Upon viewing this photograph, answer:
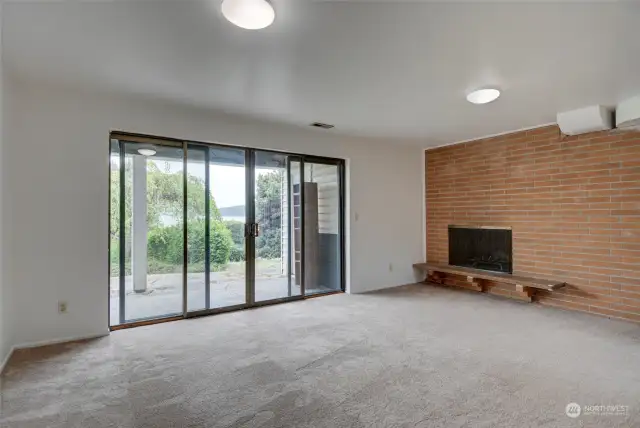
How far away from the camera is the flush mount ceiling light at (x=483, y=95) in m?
3.10

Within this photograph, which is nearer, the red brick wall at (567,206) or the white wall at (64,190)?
the white wall at (64,190)

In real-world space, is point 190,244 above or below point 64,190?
below

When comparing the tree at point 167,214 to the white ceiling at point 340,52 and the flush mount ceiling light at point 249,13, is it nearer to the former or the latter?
the white ceiling at point 340,52

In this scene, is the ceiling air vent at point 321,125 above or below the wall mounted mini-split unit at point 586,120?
above

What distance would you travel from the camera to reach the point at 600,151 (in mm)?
3945

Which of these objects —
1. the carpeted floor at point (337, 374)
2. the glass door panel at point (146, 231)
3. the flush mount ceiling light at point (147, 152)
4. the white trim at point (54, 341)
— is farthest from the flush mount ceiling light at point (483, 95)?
the white trim at point (54, 341)

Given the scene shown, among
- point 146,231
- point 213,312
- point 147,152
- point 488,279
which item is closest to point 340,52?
point 147,152

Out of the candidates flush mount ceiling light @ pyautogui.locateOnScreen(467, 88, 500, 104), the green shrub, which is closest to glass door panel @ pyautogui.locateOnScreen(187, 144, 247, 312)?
the green shrub

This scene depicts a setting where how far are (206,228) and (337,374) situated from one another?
2.35 meters

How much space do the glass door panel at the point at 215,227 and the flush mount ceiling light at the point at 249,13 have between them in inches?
89.0

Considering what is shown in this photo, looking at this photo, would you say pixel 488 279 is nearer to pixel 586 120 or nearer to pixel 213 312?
pixel 586 120

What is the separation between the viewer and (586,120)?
370cm

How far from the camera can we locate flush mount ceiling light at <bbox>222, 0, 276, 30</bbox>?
1821mm

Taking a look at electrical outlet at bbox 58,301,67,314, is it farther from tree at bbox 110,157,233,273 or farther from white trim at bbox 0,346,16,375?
tree at bbox 110,157,233,273
